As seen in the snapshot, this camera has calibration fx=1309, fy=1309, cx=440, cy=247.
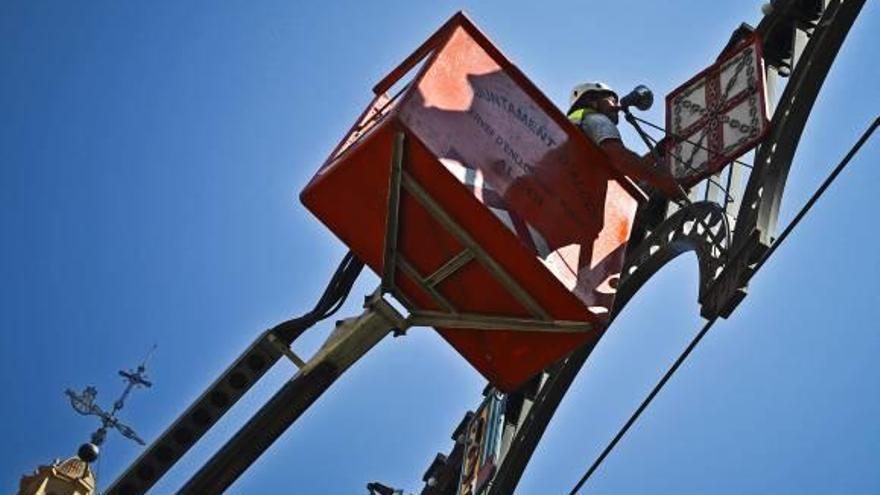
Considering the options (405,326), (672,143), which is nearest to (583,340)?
(405,326)

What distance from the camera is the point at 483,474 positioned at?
36.7ft

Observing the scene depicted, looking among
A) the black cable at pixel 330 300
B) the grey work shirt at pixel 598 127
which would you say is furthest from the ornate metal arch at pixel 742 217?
the black cable at pixel 330 300

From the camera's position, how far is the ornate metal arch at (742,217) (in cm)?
804

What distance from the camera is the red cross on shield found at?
8891 millimetres

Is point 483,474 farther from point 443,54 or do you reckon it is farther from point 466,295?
point 443,54

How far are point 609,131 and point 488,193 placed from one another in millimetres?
1355

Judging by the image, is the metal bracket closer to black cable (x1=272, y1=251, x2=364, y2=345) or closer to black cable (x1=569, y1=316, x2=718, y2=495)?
black cable (x1=272, y1=251, x2=364, y2=345)

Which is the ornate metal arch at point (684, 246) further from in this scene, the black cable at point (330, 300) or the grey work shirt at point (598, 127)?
the black cable at point (330, 300)

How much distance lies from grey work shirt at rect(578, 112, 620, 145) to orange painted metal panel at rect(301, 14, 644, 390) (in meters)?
0.15

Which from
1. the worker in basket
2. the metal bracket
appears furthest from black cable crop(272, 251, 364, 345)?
the worker in basket

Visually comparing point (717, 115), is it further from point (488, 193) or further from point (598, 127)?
point (488, 193)

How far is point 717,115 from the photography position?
934cm

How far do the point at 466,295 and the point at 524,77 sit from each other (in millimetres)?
1415

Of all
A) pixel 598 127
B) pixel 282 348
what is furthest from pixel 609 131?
pixel 282 348
